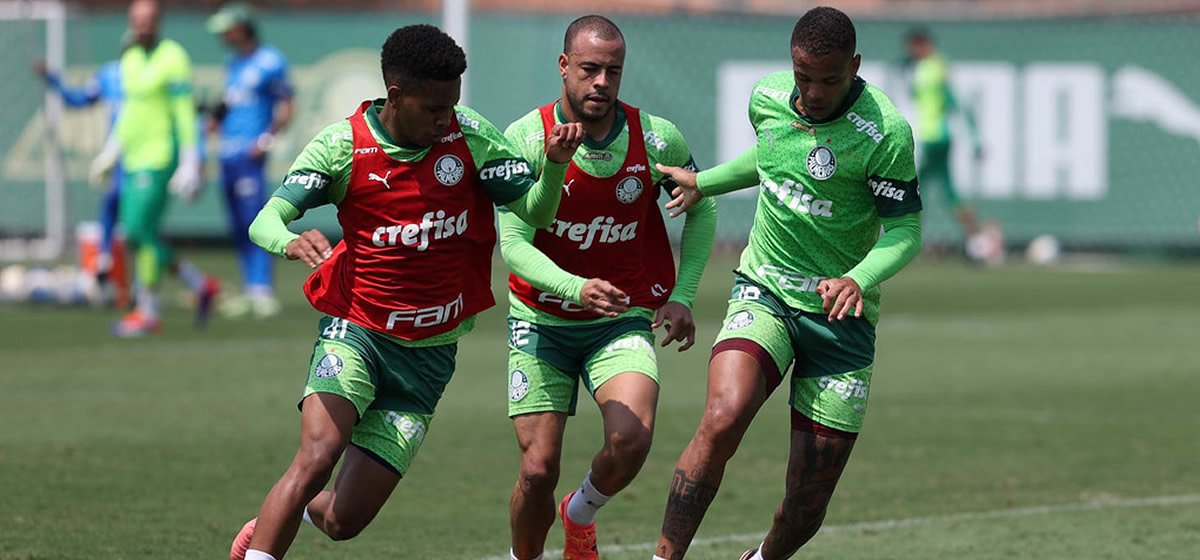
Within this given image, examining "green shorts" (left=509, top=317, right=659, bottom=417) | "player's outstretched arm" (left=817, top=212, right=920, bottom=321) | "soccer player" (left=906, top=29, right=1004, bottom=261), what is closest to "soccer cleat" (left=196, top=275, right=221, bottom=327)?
"green shorts" (left=509, top=317, right=659, bottom=417)

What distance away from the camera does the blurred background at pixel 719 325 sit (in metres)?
8.21

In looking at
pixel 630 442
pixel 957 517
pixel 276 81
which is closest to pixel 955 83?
pixel 276 81

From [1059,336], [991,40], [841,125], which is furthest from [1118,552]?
[991,40]

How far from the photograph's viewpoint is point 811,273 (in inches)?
270

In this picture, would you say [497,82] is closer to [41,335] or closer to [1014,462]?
[41,335]

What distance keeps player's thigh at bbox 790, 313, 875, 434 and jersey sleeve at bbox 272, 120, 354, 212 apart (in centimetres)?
179

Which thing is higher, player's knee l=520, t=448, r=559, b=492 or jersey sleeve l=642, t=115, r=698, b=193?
jersey sleeve l=642, t=115, r=698, b=193

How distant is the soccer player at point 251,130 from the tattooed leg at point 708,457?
11.3 meters

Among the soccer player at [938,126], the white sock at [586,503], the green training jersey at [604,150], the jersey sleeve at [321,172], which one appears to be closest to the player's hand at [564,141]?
the green training jersey at [604,150]

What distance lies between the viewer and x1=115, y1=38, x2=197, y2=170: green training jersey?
1608 cm

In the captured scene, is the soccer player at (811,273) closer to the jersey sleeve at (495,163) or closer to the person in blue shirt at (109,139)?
the jersey sleeve at (495,163)

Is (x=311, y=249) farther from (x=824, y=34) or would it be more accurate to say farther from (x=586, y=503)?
(x=824, y=34)

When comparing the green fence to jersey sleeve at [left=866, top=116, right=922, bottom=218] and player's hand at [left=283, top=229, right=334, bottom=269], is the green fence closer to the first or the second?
jersey sleeve at [left=866, top=116, right=922, bottom=218]

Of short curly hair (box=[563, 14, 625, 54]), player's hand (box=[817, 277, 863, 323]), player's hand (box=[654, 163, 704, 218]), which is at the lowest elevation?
player's hand (box=[817, 277, 863, 323])
